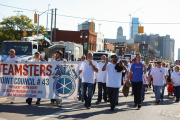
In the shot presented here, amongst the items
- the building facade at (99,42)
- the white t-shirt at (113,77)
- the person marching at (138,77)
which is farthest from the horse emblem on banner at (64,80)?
the building facade at (99,42)

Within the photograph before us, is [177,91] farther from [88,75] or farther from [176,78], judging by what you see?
[88,75]

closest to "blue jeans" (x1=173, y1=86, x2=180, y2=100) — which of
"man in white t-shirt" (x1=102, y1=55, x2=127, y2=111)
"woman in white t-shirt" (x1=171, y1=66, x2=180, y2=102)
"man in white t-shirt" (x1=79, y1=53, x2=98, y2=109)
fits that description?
"woman in white t-shirt" (x1=171, y1=66, x2=180, y2=102)

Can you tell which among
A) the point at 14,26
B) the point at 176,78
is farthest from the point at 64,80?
the point at 14,26

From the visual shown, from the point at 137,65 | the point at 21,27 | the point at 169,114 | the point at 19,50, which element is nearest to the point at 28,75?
the point at 137,65

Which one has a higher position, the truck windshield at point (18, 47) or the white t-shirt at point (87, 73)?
the truck windshield at point (18, 47)

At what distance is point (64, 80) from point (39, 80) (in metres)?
0.92

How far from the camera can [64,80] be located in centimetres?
1062

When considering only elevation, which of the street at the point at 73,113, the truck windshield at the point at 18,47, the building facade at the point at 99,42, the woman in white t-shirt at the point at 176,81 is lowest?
the street at the point at 73,113

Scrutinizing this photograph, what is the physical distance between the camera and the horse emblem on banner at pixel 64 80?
34.6ft

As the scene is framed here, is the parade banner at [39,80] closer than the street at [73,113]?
No

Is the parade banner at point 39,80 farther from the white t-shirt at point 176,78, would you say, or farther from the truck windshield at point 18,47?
the truck windshield at point 18,47

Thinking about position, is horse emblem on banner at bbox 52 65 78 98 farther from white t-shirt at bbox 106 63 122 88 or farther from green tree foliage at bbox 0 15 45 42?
green tree foliage at bbox 0 15 45 42

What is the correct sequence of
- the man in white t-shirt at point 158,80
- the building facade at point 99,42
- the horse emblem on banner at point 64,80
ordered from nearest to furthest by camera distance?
the horse emblem on banner at point 64,80, the man in white t-shirt at point 158,80, the building facade at point 99,42

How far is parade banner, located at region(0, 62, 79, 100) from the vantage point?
1059cm
